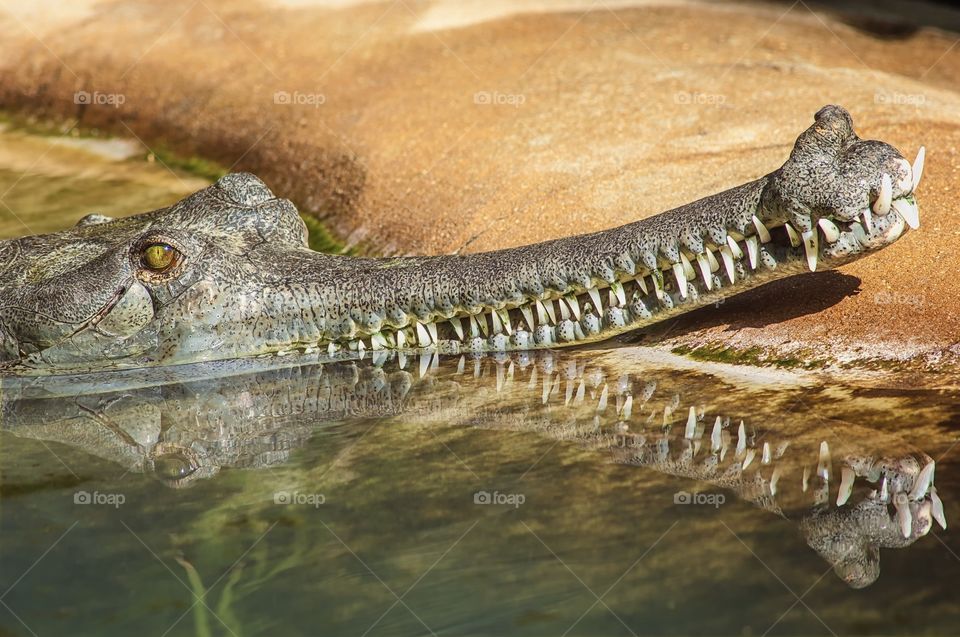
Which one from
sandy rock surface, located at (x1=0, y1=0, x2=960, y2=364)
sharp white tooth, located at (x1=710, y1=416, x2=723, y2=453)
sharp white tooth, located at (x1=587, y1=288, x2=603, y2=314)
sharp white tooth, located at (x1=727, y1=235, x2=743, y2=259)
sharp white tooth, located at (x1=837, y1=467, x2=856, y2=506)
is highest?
sandy rock surface, located at (x1=0, y1=0, x2=960, y2=364)

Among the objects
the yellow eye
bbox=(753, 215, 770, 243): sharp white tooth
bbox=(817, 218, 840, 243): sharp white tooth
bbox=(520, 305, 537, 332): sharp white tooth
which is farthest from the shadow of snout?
the yellow eye

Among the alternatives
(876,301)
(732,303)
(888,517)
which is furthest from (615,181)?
(888,517)

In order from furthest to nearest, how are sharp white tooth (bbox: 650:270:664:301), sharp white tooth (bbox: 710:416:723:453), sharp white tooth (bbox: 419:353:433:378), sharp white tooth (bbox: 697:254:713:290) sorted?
sharp white tooth (bbox: 419:353:433:378)
sharp white tooth (bbox: 650:270:664:301)
sharp white tooth (bbox: 697:254:713:290)
sharp white tooth (bbox: 710:416:723:453)

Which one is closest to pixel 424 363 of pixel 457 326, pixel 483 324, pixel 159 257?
pixel 457 326

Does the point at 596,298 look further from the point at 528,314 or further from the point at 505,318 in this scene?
the point at 505,318

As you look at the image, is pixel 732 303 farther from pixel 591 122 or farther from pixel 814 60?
pixel 814 60

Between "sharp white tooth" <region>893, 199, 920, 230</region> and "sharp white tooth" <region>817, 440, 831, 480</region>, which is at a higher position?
"sharp white tooth" <region>893, 199, 920, 230</region>

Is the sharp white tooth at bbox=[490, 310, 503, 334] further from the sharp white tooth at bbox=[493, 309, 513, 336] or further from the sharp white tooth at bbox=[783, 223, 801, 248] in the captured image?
the sharp white tooth at bbox=[783, 223, 801, 248]
